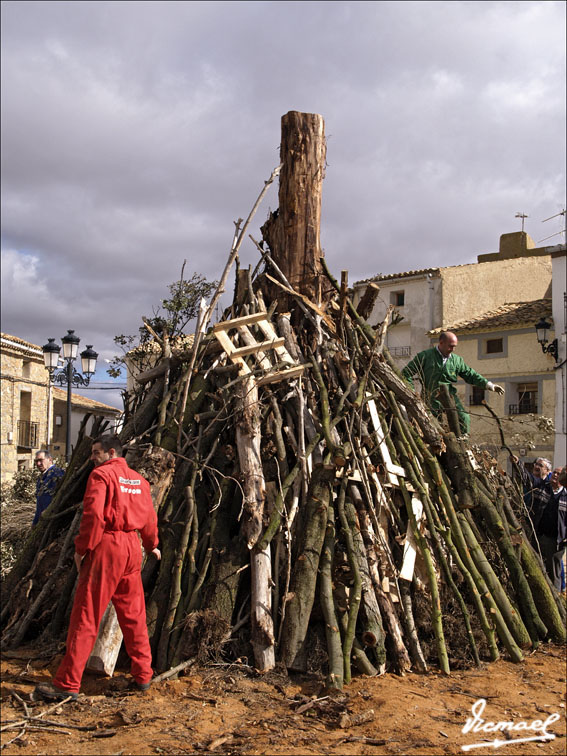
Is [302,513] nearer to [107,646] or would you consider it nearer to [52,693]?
[107,646]

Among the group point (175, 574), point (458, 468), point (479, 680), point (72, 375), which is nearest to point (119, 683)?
point (175, 574)

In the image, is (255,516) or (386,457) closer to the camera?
(255,516)

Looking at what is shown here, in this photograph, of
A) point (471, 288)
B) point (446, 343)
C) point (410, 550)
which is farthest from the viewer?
point (471, 288)

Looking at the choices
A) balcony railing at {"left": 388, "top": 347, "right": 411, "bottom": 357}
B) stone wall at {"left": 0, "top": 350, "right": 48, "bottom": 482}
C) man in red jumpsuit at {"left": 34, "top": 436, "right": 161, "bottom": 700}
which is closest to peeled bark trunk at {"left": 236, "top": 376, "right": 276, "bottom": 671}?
man in red jumpsuit at {"left": 34, "top": 436, "right": 161, "bottom": 700}

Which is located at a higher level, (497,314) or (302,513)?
(497,314)

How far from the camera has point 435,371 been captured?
743cm

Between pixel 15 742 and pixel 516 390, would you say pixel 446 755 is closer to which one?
pixel 15 742

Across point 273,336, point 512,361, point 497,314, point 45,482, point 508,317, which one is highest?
point 497,314

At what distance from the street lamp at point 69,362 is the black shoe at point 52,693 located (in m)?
8.46

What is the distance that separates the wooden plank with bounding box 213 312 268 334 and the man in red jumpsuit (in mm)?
1782

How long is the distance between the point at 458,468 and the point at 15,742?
13.3ft

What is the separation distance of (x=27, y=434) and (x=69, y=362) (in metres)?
13.7

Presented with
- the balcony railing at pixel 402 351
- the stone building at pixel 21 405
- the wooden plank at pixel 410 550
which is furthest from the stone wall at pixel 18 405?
the wooden plank at pixel 410 550

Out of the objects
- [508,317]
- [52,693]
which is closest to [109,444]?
[52,693]
